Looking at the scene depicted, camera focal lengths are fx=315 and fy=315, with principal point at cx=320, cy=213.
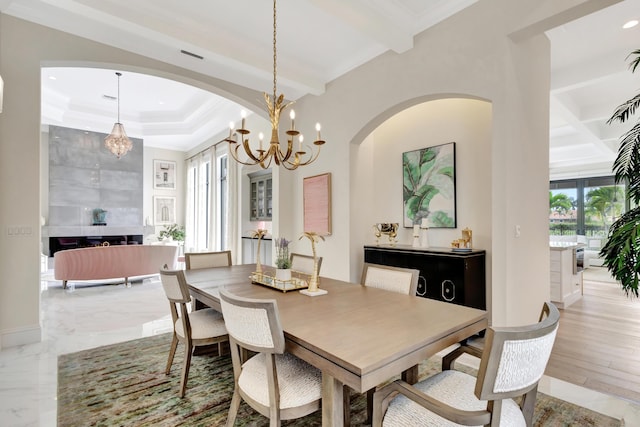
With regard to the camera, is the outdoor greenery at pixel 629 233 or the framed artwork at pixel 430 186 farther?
the framed artwork at pixel 430 186

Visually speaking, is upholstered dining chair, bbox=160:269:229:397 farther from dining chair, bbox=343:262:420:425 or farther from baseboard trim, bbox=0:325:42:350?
baseboard trim, bbox=0:325:42:350

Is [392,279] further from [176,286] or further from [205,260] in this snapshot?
[205,260]

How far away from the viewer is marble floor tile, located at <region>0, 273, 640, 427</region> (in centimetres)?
203

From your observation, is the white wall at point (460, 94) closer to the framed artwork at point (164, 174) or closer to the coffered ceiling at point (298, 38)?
the coffered ceiling at point (298, 38)

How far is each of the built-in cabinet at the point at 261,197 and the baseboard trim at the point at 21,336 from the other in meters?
3.86

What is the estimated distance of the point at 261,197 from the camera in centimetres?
662

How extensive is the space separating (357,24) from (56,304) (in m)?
5.41

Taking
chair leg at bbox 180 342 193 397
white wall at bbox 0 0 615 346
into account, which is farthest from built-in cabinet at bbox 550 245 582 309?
chair leg at bbox 180 342 193 397

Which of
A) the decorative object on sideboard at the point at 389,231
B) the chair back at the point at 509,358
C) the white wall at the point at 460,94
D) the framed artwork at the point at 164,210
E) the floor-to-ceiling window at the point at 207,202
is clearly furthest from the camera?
the framed artwork at the point at 164,210

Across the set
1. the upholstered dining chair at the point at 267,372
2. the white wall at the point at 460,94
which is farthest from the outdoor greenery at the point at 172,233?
the upholstered dining chair at the point at 267,372

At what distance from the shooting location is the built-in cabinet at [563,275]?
14.3 ft

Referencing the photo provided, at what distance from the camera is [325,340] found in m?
1.30

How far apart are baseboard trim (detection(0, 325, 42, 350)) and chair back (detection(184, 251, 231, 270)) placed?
162 centimetres

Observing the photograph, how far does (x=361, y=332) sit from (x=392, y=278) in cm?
92
